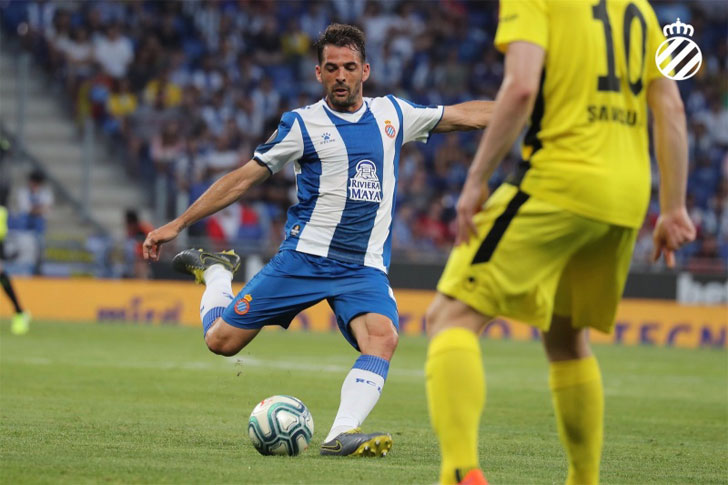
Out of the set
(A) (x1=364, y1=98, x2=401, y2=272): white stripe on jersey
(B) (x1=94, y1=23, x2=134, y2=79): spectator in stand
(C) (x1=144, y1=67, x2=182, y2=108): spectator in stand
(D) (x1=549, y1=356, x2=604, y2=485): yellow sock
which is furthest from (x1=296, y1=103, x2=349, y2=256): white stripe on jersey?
(B) (x1=94, y1=23, x2=134, y2=79): spectator in stand

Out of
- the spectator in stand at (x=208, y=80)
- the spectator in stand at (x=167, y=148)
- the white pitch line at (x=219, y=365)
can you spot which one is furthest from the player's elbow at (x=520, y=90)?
the spectator in stand at (x=208, y=80)

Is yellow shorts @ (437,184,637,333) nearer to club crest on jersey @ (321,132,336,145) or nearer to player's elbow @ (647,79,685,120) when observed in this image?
player's elbow @ (647,79,685,120)

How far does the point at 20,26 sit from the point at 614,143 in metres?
23.2

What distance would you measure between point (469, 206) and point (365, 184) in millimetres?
2580

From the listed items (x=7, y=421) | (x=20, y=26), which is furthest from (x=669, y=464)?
(x=20, y=26)

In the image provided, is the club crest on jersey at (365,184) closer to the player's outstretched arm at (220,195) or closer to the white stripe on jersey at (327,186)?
the white stripe on jersey at (327,186)

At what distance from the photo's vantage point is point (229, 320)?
23.1 feet

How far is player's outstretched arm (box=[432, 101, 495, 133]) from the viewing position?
7160 millimetres

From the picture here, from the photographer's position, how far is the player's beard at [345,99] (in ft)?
22.8

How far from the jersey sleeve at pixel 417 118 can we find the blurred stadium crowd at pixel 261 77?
1500cm

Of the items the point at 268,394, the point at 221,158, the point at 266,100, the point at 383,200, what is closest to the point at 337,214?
the point at 383,200

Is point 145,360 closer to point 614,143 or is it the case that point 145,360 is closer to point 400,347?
point 400,347

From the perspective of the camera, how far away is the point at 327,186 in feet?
22.9

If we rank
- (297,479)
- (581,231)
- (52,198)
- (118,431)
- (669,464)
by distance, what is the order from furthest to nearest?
(52,198) < (118,431) < (669,464) < (297,479) < (581,231)
